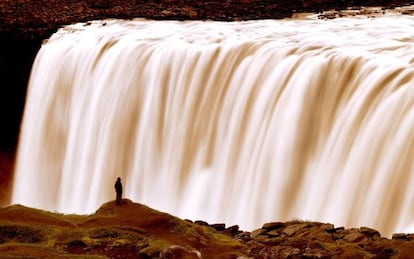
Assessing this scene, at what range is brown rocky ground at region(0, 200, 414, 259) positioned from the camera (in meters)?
6.82

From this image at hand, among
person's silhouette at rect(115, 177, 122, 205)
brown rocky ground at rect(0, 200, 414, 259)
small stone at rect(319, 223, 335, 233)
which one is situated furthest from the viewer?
small stone at rect(319, 223, 335, 233)

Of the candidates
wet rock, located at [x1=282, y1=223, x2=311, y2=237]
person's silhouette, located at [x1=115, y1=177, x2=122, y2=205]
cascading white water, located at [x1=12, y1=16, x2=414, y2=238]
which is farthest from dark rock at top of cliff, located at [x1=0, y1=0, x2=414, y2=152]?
wet rock, located at [x1=282, y1=223, x2=311, y2=237]

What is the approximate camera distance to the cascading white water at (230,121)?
10.3 m

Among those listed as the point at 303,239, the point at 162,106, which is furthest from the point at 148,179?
the point at 303,239

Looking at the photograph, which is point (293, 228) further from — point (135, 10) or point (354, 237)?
point (135, 10)

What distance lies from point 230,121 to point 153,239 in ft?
20.9

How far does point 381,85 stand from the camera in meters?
10.9

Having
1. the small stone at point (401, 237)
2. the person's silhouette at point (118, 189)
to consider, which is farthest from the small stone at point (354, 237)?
the person's silhouette at point (118, 189)

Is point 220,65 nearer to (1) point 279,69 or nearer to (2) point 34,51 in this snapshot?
(1) point 279,69

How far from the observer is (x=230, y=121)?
1321cm

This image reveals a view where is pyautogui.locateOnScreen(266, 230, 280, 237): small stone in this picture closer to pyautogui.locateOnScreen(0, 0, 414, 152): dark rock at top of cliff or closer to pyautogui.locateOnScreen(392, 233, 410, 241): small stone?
pyautogui.locateOnScreen(392, 233, 410, 241): small stone

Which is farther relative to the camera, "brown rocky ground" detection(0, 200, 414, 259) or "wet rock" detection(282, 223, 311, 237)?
"wet rock" detection(282, 223, 311, 237)

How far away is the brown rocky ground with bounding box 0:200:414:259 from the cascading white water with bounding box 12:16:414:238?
5.40 feet

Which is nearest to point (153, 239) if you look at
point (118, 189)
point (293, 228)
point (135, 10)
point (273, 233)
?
point (118, 189)
